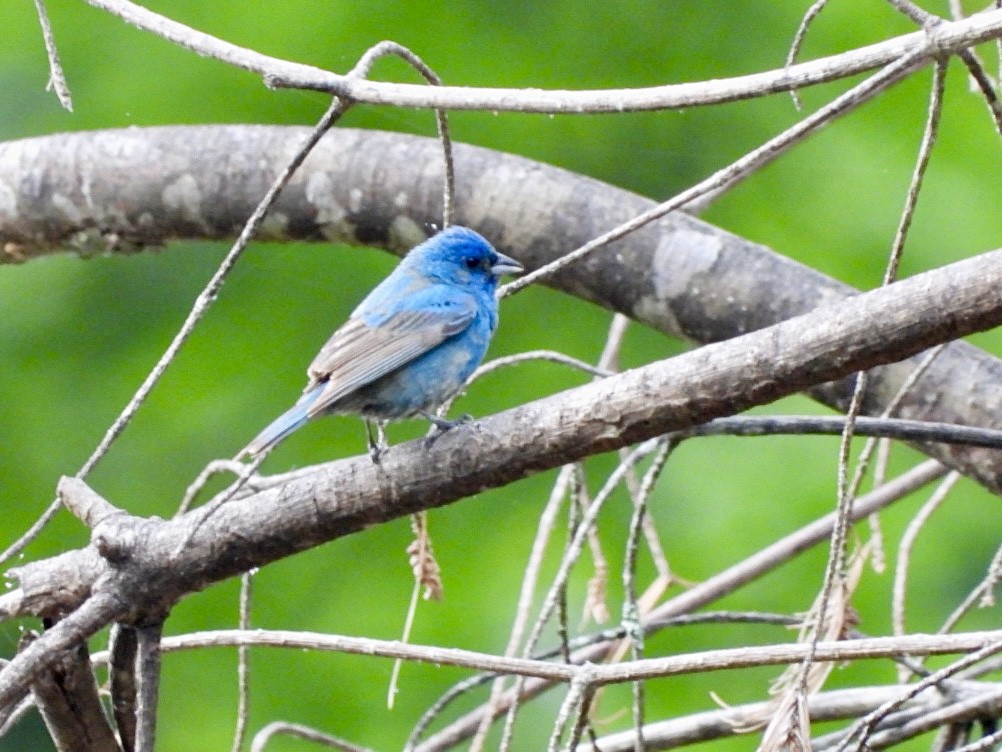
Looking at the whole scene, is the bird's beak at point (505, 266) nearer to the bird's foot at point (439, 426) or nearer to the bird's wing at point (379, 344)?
the bird's wing at point (379, 344)

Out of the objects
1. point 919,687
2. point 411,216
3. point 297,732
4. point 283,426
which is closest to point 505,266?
point 411,216

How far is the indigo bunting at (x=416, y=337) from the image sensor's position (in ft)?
12.1

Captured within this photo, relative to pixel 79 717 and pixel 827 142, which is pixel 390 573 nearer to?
pixel 827 142

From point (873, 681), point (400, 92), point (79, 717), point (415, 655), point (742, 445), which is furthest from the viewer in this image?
point (742, 445)

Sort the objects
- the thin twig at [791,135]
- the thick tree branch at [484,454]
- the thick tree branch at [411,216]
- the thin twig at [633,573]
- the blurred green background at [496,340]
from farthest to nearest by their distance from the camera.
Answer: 1. the blurred green background at [496,340]
2. the thick tree branch at [411,216]
3. the thin twig at [633,573]
4. the thick tree branch at [484,454]
5. the thin twig at [791,135]

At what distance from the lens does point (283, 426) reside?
3.28 m

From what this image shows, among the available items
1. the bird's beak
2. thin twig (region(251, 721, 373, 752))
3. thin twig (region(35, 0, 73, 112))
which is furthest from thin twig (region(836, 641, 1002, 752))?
the bird's beak

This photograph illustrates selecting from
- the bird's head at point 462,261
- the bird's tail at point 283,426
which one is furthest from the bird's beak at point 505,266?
the bird's tail at point 283,426

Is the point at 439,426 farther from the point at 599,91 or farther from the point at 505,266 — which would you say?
the point at 599,91

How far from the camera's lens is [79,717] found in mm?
2436

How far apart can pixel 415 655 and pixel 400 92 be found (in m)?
0.80

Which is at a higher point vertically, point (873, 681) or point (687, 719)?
point (873, 681)

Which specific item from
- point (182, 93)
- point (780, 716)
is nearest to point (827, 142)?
point (182, 93)

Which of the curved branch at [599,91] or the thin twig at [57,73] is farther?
the thin twig at [57,73]
